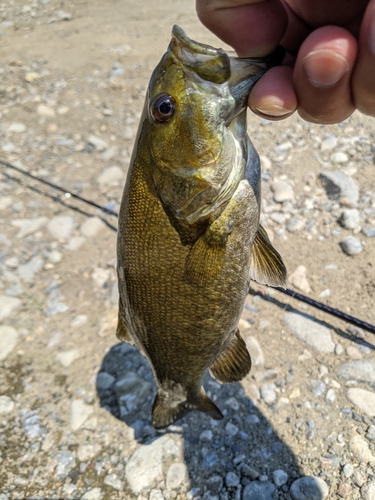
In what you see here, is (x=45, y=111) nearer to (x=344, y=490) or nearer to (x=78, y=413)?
(x=78, y=413)

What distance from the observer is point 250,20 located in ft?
5.55

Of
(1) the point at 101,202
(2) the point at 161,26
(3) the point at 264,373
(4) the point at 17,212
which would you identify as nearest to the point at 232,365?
(3) the point at 264,373

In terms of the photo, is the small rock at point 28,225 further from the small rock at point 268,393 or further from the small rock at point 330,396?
the small rock at point 330,396

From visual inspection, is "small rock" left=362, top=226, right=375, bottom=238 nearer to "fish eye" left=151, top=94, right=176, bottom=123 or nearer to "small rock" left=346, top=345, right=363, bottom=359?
"small rock" left=346, top=345, right=363, bottom=359

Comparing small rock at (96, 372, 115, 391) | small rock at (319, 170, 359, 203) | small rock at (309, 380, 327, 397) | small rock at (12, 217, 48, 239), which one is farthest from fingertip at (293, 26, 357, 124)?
small rock at (12, 217, 48, 239)

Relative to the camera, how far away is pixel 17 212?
418cm

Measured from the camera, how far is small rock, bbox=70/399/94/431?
2747 millimetres

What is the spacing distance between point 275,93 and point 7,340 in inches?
104

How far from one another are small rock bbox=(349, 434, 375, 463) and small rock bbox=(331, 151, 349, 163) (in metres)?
2.56

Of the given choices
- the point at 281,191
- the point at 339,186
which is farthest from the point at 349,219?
the point at 281,191

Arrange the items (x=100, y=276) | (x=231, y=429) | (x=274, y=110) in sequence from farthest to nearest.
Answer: (x=100, y=276)
(x=231, y=429)
(x=274, y=110)

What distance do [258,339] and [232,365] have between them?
0.95 m

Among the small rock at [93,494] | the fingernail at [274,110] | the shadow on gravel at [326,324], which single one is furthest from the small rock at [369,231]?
the small rock at [93,494]

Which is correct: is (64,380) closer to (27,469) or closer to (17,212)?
(27,469)
